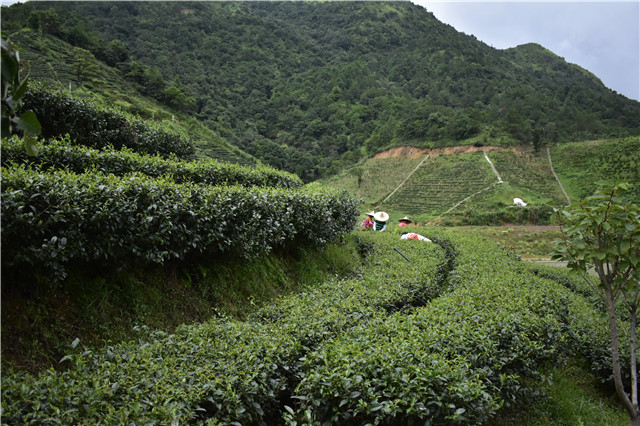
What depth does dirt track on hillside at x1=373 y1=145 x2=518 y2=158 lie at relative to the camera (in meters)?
57.1

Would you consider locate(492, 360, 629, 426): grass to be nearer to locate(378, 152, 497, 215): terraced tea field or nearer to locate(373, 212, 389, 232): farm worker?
locate(373, 212, 389, 232): farm worker

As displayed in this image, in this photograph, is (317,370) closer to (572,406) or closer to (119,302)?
(119,302)

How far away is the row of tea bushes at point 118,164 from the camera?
217 inches

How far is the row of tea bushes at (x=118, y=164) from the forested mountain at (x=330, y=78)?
31.2 m

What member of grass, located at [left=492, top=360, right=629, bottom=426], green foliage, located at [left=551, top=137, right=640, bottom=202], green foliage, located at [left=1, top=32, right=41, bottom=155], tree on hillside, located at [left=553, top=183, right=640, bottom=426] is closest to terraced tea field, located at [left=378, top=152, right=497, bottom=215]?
green foliage, located at [left=551, top=137, right=640, bottom=202]

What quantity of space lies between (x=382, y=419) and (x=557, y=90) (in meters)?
124

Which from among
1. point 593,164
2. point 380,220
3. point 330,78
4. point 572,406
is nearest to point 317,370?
point 572,406

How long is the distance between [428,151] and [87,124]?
5931 centimetres

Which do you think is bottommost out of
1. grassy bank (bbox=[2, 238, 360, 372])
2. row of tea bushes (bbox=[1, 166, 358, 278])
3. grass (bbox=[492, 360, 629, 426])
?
grass (bbox=[492, 360, 629, 426])

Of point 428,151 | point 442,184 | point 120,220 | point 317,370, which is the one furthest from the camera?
point 428,151

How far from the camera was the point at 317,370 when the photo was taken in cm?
306

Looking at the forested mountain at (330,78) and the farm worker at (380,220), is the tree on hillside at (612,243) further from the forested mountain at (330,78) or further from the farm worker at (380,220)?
the forested mountain at (330,78)

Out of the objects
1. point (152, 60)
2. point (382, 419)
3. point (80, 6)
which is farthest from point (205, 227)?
point (80, 6)

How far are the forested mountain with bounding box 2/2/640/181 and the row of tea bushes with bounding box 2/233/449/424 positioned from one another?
35.6 m
